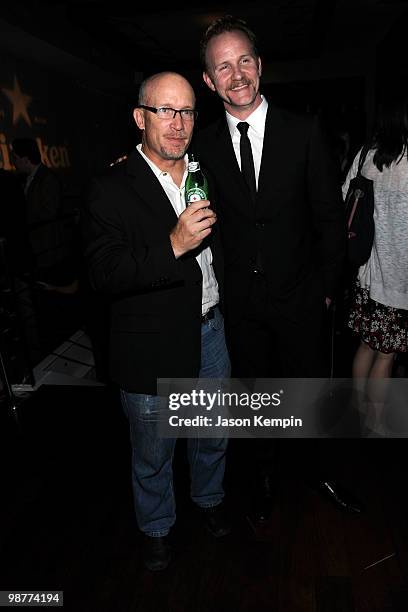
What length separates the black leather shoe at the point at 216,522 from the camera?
2.07 metres

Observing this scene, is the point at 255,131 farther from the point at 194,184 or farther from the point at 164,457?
the point at 164,457

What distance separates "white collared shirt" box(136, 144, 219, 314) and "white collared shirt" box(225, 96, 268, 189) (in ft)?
0.85

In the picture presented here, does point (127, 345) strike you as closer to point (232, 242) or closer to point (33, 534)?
point (232, 242)

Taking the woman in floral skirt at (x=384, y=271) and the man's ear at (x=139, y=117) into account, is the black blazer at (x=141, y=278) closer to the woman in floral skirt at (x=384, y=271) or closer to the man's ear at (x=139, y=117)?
the man's ear at (x=139, y=117)

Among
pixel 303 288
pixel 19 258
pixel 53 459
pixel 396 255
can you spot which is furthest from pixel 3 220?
pixel 396 255

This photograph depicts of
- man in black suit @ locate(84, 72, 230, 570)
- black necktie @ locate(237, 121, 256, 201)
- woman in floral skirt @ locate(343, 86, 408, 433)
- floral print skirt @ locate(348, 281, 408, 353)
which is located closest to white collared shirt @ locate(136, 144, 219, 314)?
man in black suit @ locate(84, 72, 230, 570)

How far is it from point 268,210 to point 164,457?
1019mm

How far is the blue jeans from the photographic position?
179cm

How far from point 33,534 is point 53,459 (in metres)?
0.58

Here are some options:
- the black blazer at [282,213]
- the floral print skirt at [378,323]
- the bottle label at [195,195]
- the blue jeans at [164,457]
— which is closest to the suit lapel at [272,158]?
the black blazer at [282,213]

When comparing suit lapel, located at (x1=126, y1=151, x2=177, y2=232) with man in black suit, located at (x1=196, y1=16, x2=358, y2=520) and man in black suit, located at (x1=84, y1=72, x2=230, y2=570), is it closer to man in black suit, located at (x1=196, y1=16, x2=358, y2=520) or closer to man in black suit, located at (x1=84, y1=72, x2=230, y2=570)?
man in black suit, located at (x1=84, y1=72, x2=230, y2=570)

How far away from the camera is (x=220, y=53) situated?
6.01ft

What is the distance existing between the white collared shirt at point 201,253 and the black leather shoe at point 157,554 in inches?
37.0

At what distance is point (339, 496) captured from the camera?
2195 mm
